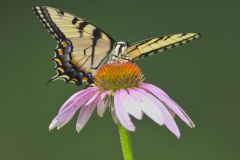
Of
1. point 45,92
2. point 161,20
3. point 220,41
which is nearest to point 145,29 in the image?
point 161,20

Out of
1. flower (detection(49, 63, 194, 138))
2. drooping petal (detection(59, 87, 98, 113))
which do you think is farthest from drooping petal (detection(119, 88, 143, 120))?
drooping petal (detection(59, 87, 98, 113))

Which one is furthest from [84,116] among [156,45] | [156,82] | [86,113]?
[156,82]

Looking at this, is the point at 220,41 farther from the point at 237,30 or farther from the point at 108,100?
the point at 108,100

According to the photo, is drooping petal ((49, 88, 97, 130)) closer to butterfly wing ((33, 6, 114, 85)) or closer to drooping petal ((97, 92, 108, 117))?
drooping petal ((97, 92, 108, 117))

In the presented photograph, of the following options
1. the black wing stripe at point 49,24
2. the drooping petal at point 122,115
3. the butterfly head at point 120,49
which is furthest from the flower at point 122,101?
the black wing stripe at point 49,24

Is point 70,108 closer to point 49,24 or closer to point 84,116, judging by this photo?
point 84,116

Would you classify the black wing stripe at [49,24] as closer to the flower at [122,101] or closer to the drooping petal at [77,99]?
the flower at [122,101]
